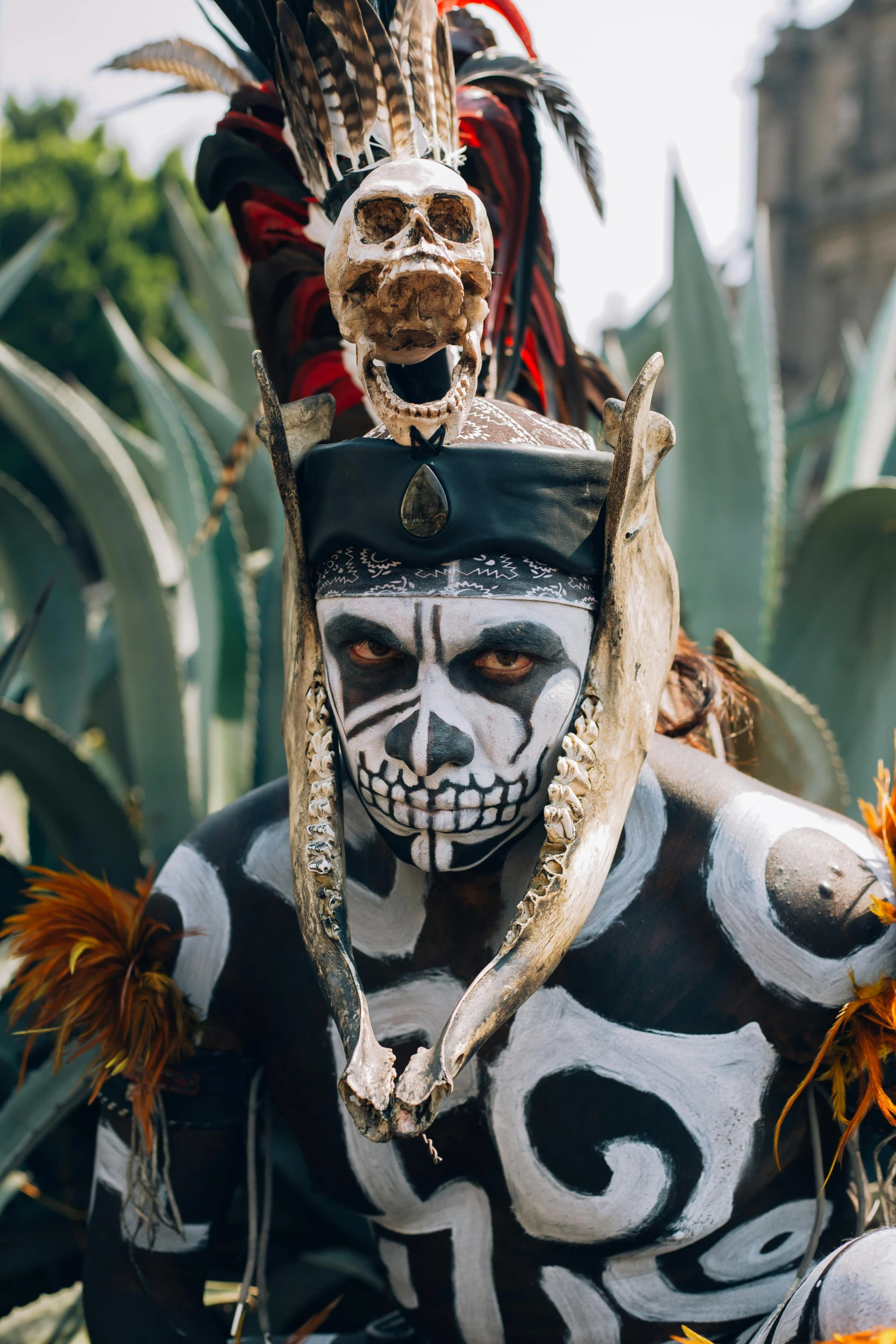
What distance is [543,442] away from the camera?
1.17 meters

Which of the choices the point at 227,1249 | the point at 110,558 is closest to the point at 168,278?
the point at 110,558

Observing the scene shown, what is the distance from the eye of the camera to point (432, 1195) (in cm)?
122

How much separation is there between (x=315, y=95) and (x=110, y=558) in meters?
1.22

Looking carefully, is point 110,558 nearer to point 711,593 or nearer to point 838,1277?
point 711,593

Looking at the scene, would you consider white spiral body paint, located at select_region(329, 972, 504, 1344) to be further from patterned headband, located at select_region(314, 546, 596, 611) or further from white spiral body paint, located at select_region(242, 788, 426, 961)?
patterned headband, located at select_region(314, 546, 596, 611)

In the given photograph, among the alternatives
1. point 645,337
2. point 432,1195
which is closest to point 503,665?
point 432,1195

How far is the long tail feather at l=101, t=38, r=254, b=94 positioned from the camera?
1.52m

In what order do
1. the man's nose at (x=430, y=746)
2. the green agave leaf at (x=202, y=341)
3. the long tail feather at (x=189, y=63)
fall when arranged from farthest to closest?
the green agave leaf at (x=202, y=341), the long tail feather at (x=189, y=63), the man's nose at (x=430, y=746)

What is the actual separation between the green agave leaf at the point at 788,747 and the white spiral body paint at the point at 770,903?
0.45 metres

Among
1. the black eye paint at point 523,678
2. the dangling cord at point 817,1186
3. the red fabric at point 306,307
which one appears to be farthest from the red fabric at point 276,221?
the dangling cord at point 817,1186

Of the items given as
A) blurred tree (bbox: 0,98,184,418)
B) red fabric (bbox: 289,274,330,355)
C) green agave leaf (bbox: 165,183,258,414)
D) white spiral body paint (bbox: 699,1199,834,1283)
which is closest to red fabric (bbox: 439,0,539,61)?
red fabric (bbox: 289,274,330,355)

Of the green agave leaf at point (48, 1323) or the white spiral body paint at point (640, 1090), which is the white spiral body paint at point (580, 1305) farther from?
the green agave leaf at point (48, 1323)

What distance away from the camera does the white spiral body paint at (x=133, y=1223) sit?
1313 mm

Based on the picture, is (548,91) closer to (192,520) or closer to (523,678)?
(523,678)
